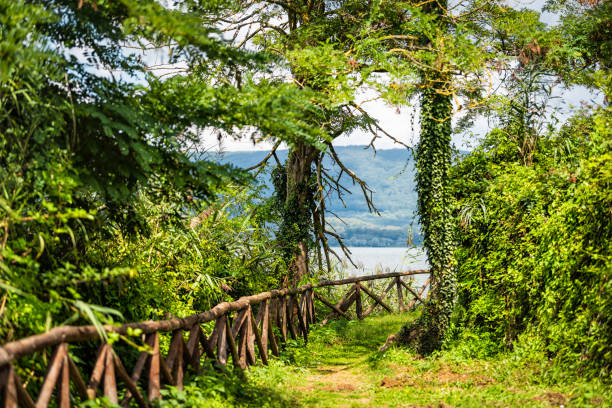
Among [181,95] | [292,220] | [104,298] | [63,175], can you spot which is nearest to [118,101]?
[181,95]

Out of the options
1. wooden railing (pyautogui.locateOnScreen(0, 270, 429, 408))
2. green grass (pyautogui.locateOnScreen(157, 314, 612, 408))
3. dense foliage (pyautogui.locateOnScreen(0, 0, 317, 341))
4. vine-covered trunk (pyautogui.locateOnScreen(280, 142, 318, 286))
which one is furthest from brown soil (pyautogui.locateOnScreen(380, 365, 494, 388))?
vine-covered trunk (pyautogui.locateOnScreen(280, 142, 318, 286))

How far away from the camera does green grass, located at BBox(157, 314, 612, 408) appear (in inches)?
225

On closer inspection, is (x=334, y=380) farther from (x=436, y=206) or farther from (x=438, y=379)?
(x=436, y=206)

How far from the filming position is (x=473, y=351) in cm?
830

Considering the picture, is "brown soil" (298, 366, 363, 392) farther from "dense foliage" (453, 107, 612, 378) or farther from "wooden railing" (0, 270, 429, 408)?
"dense foliage" (453, 107, 612, 378)

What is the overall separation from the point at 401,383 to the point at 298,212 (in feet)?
20.1

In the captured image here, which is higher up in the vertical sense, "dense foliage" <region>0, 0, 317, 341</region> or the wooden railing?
"dense foliage" <region>0, 0, 317, 341</region>

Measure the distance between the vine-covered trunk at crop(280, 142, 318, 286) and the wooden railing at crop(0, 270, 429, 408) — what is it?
5.54 ft

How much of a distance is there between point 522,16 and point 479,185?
164 inches

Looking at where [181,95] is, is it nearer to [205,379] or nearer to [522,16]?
[205,379]

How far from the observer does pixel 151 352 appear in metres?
4.43

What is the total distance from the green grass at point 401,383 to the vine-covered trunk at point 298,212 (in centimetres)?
298

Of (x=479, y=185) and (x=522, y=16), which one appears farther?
(x=522, y=16)

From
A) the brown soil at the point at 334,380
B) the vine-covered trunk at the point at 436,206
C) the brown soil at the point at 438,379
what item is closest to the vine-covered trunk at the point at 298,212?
the brown soil at the point at 334,380
